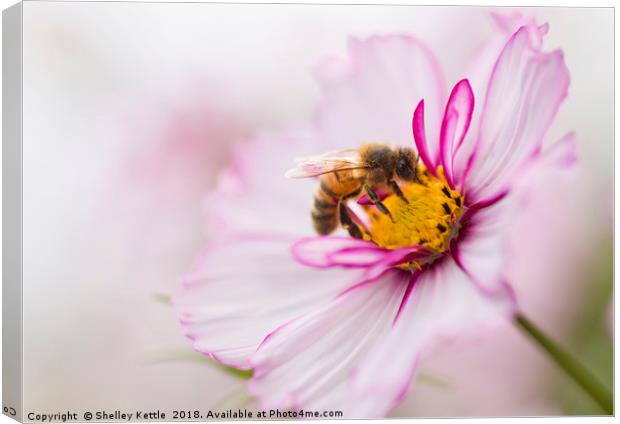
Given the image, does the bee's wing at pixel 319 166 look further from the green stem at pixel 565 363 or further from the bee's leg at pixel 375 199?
the green stem at pixel 565 363

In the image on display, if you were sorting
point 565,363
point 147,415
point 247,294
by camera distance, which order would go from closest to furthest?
1. point 565,363
2. point 247,294
3. point 147,415

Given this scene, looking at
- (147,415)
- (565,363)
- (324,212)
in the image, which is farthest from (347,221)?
(147,415)

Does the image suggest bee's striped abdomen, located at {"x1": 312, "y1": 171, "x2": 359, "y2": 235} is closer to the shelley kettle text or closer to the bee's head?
the bee's head

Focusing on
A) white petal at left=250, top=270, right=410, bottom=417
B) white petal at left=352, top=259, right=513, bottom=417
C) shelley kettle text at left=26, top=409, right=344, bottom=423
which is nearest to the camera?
white petal at left=352, top=259, right=513, bottom=417

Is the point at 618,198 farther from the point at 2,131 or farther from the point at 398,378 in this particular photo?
the point at 2,131

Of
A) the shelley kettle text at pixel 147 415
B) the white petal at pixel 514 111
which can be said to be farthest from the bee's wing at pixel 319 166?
the shelley kettle text at pixel 147 415

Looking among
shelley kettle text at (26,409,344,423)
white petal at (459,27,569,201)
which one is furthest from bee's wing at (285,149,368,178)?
shelley kettle text at (26,409,344,423)

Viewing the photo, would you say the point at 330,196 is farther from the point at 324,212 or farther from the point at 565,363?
the point at 565,363
